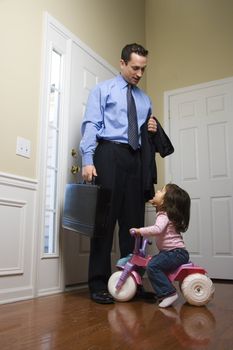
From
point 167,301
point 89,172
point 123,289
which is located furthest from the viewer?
point 89,172

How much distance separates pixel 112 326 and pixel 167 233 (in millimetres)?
784

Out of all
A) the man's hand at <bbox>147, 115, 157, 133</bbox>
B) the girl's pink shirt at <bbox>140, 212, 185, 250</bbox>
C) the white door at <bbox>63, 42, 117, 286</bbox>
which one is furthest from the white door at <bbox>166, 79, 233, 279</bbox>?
the girl's pink shirt at <bbox>140, 212, 185, 250</bbox>

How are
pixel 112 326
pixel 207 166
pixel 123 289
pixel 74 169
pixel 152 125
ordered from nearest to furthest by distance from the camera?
pixel 112 326 < pixel 123 289 < pixel 152 125 < pixel 74 169 < pixel 207 166

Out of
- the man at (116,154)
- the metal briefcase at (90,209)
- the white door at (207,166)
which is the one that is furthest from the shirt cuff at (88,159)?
the white door at (207,166)

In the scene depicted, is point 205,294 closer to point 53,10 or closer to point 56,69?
point 56,69

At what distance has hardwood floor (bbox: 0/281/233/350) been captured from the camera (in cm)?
123

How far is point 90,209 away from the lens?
6.61 feet

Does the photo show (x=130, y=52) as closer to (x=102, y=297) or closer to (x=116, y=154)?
(x=116, y=154)

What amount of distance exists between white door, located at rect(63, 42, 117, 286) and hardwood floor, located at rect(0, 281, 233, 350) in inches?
19.6

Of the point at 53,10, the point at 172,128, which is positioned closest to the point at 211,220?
the point at 172,128

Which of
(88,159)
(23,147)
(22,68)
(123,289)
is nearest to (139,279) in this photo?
(123,289)

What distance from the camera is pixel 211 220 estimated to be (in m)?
3.54

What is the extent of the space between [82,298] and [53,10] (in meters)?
1.99

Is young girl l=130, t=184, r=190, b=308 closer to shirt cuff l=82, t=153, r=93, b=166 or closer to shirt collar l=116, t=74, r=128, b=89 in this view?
shirt cuff l=82, t=153, r=93, b=166
